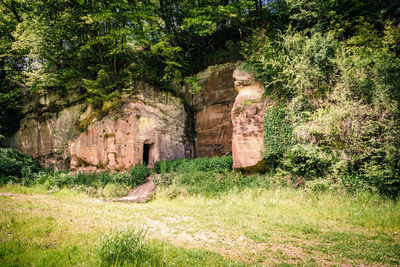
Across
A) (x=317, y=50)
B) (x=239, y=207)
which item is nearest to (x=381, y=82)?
(x=317, y=50)

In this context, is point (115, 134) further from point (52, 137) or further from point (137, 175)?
point (52, 137)

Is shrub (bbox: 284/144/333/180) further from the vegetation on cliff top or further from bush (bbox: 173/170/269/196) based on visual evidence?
the vegetation on cliff top

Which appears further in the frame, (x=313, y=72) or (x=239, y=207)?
(x=313, y=72)

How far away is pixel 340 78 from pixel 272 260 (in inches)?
387

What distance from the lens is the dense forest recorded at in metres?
9.02

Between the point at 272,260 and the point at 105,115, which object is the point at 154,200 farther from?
the point at 105,115

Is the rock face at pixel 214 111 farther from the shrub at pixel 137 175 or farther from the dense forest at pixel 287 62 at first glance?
the shrub at pixel 137 175

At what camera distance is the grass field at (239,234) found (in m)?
3.88

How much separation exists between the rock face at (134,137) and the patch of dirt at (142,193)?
229 centimetres

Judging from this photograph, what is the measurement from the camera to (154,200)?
11.6 m

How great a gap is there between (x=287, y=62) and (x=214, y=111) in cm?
748

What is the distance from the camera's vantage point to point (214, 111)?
1783 cm

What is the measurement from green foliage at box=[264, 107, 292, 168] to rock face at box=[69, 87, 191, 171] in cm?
877

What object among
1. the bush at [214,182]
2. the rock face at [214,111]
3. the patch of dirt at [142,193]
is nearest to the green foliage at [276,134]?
the bush at [214,182]
